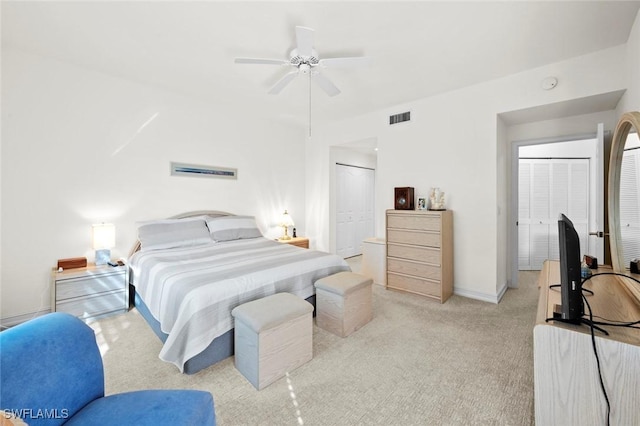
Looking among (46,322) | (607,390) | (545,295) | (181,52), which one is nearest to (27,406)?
(46,322)

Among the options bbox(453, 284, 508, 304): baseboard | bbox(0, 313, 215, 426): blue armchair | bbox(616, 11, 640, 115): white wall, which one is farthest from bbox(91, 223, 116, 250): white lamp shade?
bbox(616, 11, 640, 115): white wall

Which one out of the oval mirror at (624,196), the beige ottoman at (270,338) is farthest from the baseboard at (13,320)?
the oval mirror at (624,196)

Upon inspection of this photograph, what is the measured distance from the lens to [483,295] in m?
3.28

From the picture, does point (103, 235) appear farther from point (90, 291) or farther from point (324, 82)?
point (324, 82)

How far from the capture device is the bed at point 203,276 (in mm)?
1872

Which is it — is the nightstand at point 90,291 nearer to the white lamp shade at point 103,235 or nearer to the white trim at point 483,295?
the white lamp shade at point 103,235

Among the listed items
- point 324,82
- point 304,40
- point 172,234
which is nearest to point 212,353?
point 172,234

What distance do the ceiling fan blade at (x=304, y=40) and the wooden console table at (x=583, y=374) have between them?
2263 mm

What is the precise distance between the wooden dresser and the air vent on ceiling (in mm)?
1422

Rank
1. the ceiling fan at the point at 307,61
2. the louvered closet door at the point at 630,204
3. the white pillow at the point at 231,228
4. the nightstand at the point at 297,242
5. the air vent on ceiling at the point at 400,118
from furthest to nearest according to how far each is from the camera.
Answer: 1. the nightstand at the point at 297,242
2. the air vent on ceiling at the point at 400,118
3. the white pillow at the point at 231,228
4. the ceiling fan at the point at 307,61
5. the louvered closet door at the point at 630,204

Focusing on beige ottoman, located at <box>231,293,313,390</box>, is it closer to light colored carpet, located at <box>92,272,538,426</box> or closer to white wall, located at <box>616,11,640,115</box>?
light colored carpet, located at <box>92,272,538,426</box>

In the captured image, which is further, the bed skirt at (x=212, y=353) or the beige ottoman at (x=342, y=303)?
the beige ottoman at (x=342, y=303)

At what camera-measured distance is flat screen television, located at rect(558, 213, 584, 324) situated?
1.12 meters

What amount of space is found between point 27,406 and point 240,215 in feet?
11.7
